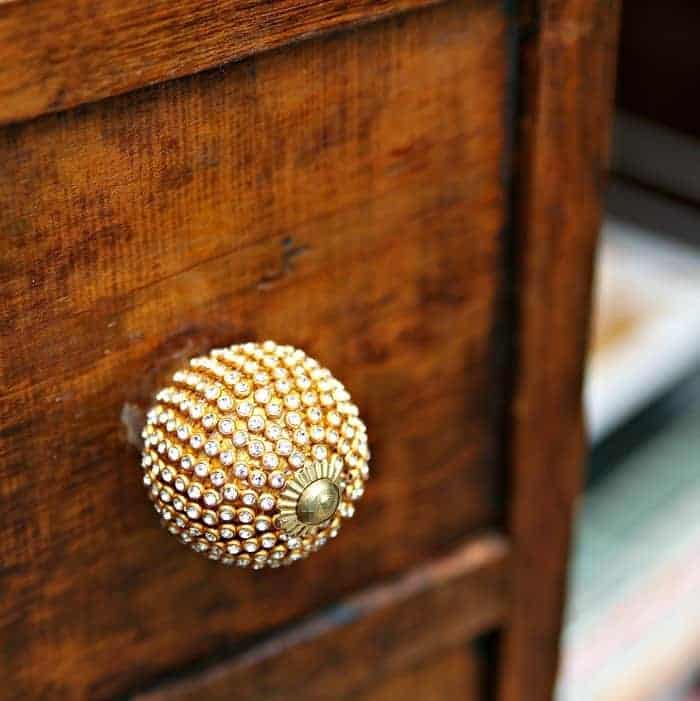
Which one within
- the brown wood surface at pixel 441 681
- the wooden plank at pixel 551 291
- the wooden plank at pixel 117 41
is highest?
the wooden plank at pixel 117 41

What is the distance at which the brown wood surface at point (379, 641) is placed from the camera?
586mm

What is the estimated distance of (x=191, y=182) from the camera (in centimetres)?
45

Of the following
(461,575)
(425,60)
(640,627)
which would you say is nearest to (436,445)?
(461,575)

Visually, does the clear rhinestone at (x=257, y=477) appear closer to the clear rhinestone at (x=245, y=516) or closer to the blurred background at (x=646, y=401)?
the clear rhinestone at (x=245, y=516)

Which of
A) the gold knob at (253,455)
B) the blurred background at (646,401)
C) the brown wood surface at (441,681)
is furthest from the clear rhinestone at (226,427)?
the blurred background at (646,401)

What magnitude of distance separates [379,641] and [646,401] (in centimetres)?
93

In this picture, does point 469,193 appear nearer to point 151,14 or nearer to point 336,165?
point 336,165

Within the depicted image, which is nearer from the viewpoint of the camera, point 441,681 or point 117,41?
point 117,41

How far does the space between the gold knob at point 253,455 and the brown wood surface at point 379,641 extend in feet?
0.48

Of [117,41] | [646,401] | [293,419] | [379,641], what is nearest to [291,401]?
[293,419]

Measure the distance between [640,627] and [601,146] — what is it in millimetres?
831

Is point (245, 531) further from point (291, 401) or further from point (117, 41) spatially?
point (117, 41)

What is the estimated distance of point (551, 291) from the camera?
0.60 meters

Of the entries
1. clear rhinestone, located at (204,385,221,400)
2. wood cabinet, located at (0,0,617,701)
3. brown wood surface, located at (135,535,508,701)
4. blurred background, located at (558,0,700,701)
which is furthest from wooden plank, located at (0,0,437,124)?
blurred background, located at (558,0,700,701)
